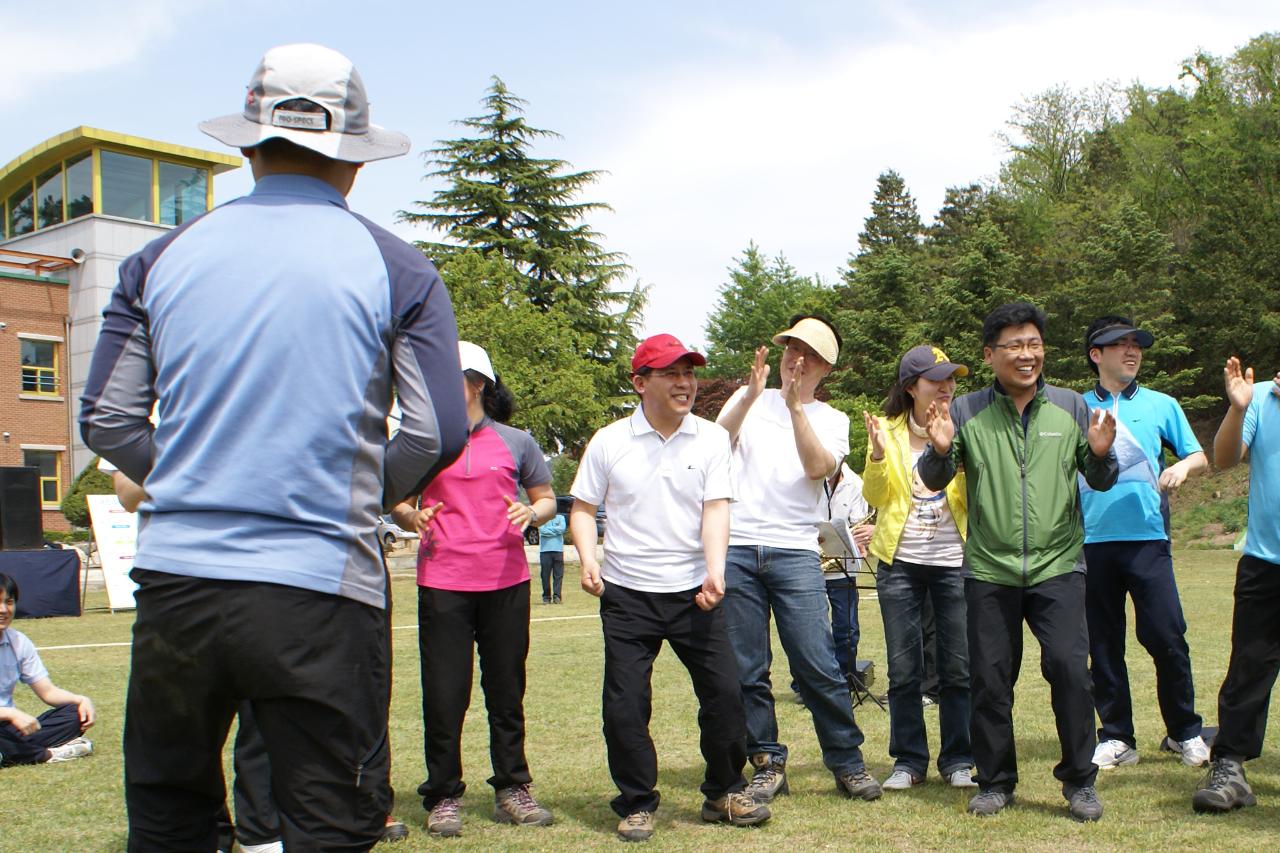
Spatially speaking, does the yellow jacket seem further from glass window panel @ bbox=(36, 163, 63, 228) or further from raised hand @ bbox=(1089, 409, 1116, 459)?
glass window panel @ bbox=(36, 163, 63, 228)

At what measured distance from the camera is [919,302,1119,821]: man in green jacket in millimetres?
5066

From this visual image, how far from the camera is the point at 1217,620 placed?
13109 millimetres

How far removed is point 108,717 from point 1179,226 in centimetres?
4769

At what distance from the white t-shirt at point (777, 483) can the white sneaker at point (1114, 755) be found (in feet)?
6.28

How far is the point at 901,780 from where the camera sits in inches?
224

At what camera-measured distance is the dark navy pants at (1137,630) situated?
5902 millimetres

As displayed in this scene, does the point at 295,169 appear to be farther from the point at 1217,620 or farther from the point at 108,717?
the point at 1217,620

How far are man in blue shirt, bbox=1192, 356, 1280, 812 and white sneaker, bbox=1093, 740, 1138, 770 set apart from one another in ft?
2.49

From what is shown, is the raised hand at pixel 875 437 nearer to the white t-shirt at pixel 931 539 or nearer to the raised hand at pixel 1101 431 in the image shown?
the white t-shirt at pixel 931 539

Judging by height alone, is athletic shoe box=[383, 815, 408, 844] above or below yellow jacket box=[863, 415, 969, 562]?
below

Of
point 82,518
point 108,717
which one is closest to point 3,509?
point 108,717

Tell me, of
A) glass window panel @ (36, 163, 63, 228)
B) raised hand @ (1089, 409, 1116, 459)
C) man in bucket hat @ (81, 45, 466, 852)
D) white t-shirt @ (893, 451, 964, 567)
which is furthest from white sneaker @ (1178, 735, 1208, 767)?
glass window panel @ (36, 163, 63, 228)

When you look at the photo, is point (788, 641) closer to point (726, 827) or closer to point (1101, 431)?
point (726, 827)

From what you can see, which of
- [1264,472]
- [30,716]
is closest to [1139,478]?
[1264,472]
